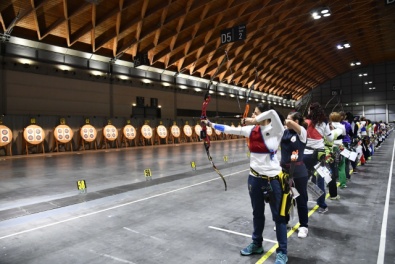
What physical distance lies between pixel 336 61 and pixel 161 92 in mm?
28211

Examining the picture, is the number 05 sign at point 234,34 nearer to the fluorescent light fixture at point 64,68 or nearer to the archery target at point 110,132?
the archery target at point 110,132

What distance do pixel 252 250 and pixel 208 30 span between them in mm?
19564

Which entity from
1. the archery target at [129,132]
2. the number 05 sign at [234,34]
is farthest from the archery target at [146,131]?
the number 05 sign at [234,34]

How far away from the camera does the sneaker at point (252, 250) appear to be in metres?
2.78

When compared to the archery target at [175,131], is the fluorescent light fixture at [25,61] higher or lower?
higher

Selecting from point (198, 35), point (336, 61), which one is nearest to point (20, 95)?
point (198, 35)

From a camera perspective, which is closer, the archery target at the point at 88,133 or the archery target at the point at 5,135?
the archery target at the point at 5,135

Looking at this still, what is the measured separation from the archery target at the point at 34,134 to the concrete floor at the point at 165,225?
8529 mm

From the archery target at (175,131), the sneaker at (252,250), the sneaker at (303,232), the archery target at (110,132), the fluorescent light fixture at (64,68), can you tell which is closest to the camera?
the sneaker at (252,250)

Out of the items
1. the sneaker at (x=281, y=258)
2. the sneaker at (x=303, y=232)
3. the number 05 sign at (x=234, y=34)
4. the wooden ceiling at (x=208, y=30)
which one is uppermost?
the wooden ceiling at (x=208, y=30)

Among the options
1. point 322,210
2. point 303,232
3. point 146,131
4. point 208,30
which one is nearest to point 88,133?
point 146,131

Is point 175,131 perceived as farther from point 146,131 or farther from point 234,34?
point 234,34

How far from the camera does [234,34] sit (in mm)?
12336

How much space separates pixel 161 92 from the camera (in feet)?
78.4
